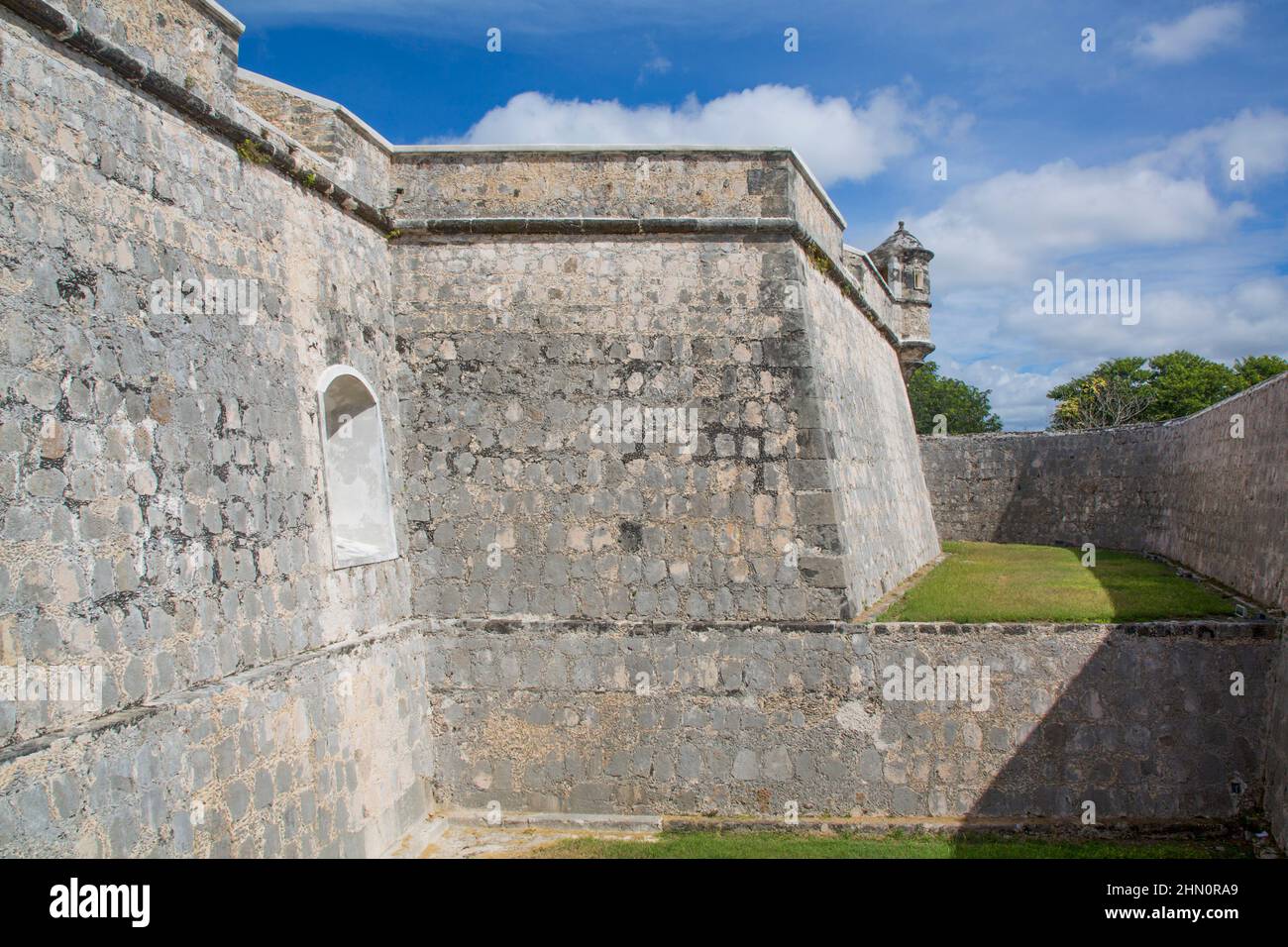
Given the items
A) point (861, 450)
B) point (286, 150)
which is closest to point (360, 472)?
point (286, 150)

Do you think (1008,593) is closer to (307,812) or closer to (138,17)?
(307,812)

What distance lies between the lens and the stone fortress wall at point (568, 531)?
7.41m

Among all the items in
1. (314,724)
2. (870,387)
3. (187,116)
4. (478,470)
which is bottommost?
(314,724)

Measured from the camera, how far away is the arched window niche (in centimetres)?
924

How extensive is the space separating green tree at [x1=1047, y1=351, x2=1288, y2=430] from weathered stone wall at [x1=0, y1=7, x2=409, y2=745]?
46689 millimetres

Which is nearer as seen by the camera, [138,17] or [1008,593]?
[138,17]

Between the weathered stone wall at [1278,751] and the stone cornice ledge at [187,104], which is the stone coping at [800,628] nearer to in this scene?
the weathered stone wall at [1278,751]

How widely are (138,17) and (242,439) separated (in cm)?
285

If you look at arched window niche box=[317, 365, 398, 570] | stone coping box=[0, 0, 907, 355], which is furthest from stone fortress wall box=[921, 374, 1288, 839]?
arched window niche box=[317, 365, 398, 570]

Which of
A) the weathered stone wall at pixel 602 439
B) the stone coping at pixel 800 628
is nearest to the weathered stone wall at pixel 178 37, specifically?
the weathered stone wall at pixel 602 439

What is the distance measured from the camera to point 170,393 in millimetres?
6426

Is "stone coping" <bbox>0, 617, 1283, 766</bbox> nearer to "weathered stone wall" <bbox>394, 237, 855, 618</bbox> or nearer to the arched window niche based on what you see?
"weathered stone wall" <bbox>394, 237, 855, 618</bbox>

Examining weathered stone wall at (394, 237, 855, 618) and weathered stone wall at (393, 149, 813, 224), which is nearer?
weathered stone wall at (394, 237, 855, 618)
